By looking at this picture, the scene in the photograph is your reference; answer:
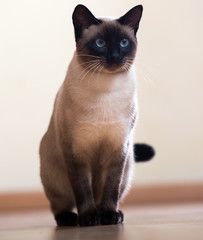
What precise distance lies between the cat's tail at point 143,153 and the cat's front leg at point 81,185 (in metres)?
0.56

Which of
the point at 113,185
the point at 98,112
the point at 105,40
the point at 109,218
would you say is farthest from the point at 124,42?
the point at 109,218

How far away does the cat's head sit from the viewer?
5.91ft

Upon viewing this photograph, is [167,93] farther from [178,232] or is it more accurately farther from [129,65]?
[178,232]

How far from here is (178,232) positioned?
4.55 feet

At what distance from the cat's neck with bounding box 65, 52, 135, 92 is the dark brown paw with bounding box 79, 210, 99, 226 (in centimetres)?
49

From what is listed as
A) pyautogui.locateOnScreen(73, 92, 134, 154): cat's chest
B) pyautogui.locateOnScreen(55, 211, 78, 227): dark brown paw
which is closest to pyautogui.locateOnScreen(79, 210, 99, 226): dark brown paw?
pyautogui.locateOnScreen(55, 211, 78, 227): dark brown paw

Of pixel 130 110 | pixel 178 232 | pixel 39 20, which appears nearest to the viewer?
pixel 178 232

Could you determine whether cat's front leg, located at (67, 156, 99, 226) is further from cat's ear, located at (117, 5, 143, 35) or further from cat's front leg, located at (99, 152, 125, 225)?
cat's ear, located at (117, 5, 143, 35)

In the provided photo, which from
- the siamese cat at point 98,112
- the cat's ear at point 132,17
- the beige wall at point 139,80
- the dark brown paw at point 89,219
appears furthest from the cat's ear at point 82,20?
the beige wall at point 139,80

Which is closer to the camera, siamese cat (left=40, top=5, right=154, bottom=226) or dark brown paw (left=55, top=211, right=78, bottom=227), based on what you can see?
siamese cat (left=40, top=5, right=154, bottom=226)

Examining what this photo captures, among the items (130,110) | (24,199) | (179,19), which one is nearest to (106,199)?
(130,110)

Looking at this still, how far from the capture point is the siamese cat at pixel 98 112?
182 cm

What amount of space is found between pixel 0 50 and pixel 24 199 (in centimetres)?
106

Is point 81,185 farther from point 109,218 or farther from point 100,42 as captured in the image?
point 100,42
